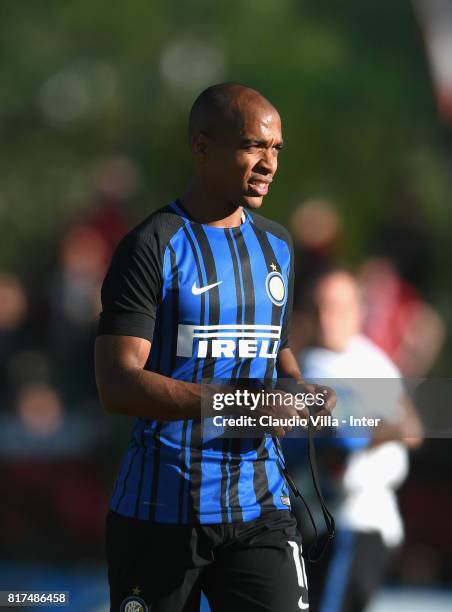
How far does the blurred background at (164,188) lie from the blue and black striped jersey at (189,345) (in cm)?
379

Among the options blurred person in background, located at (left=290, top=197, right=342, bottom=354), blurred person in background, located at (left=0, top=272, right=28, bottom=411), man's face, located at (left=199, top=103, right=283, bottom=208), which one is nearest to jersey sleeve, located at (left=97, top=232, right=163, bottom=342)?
man's face, located at (left=199, top=103, right=283, bottom=208)

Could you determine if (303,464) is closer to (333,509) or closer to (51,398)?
(333,509)

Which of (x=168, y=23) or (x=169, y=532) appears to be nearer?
(x=169, y=532)

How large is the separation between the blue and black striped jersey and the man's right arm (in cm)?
4

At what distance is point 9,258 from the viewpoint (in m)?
8.89

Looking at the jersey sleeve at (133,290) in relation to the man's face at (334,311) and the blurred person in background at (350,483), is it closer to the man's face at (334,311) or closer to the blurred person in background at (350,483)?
the blurred person in background at (350,483)

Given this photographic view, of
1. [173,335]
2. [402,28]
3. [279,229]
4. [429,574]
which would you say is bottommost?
[429,574]

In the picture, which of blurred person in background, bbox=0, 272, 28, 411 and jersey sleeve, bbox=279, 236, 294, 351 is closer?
jersey sleeve, bbox=279, 236, 294, 351

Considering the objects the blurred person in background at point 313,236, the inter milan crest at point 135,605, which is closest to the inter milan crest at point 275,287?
the inter milan crest at point 135,605

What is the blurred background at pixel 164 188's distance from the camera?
7695 millimetres

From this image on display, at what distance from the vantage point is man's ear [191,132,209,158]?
3377 mm

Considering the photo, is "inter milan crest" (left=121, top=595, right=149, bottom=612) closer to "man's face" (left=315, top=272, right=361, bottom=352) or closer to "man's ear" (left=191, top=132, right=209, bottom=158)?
"man's ear" (left=191, top=132, right=209, bottom=158)

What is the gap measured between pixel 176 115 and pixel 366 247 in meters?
1.91

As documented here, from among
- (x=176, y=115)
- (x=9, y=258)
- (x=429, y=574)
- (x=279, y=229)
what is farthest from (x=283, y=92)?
(x=279, y=229)
